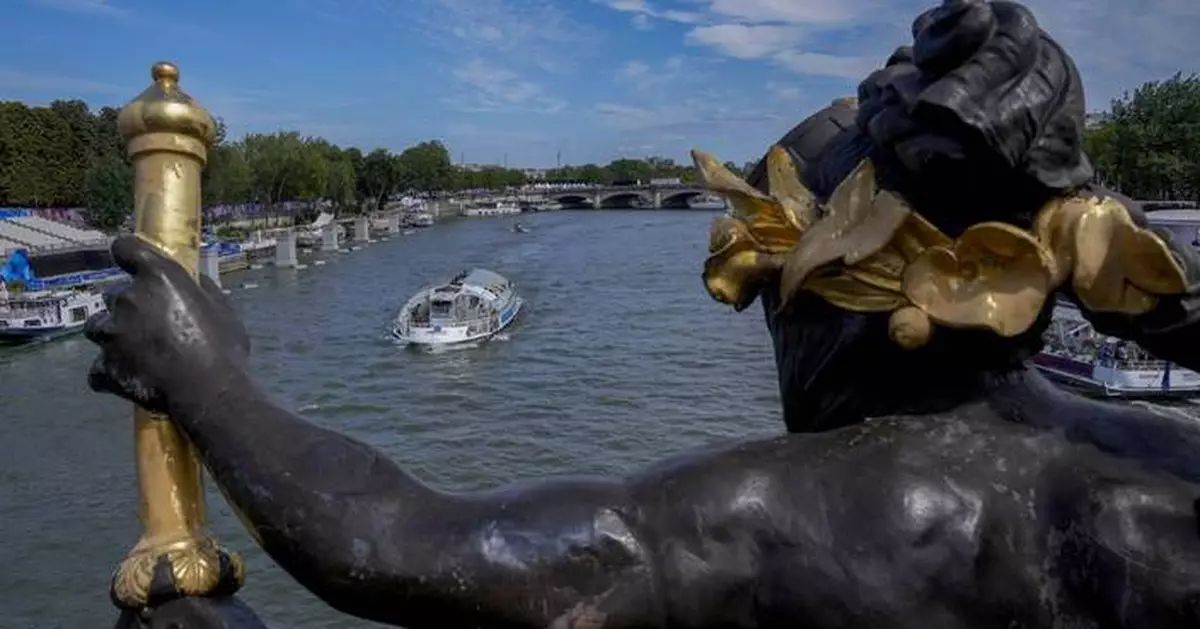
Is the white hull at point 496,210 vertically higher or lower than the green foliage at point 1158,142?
lower

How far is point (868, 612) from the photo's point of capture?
1.12 m

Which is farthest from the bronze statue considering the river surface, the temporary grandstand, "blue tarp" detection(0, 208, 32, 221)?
"blue tarp" detection(0, 208, 32, 221)

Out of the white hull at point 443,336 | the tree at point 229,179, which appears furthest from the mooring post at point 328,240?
the white hull at point 443,336

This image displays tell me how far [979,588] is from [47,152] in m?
47.9

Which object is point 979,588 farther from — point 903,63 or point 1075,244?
point 903,63

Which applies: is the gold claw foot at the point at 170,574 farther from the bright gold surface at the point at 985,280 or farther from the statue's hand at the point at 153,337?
the bright gold surface at the point at 985,280

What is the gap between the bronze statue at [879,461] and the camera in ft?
3.55

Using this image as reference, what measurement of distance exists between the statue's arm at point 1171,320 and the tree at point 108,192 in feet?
129

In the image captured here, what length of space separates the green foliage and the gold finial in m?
38.0

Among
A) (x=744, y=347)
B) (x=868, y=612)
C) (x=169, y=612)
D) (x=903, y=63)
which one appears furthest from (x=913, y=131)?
(x=744, y=347)

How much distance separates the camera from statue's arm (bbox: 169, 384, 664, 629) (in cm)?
106

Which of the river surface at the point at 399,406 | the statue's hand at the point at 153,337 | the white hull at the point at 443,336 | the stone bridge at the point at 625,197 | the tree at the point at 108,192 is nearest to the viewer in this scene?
the statue's hand at the point at 153,337

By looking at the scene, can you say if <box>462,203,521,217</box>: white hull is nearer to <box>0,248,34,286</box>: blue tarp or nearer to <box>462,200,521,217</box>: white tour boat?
<box>462,200,521,217</box>: white tour boat

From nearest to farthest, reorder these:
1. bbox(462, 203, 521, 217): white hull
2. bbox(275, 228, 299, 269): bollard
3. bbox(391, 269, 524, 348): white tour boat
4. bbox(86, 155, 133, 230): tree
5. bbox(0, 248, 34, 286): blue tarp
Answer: bbox(391, 269, 524, 348): white tour boat → bbox(0, 248, 34, 286): blue tarp → bbox(275, 228, 299, 269): bollard → bbox(86, 155, 133, 230): tree → bbox(462, 203, 521, 217): white hull
